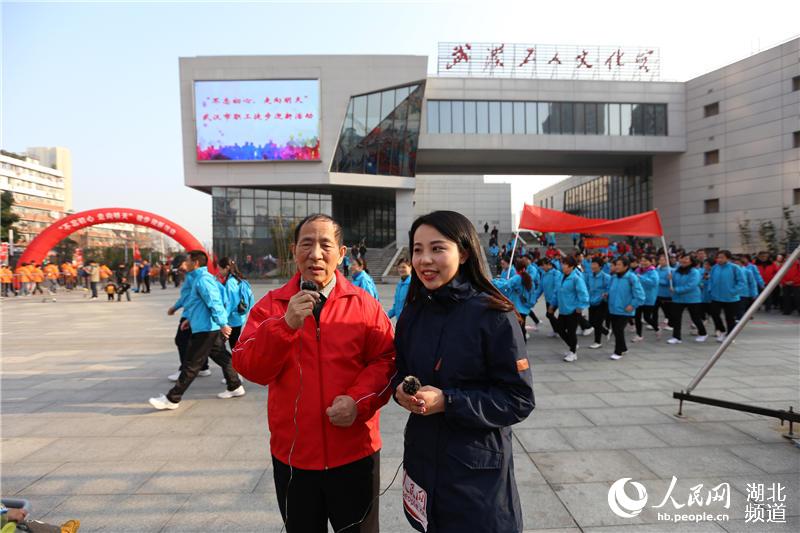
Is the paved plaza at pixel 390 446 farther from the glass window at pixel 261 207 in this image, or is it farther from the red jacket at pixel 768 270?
the glass window at pixel 261 207

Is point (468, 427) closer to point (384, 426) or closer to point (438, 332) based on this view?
point (438, 332)

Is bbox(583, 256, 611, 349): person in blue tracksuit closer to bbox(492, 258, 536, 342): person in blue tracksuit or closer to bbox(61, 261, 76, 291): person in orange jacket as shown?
bbox(492, 258, 536, 342): person in blue tracksuit

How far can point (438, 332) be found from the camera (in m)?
1.62

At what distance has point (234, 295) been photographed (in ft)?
19.7

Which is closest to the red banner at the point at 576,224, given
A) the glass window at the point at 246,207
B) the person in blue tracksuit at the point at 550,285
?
the person in blue tracksuit at the point at 550,285

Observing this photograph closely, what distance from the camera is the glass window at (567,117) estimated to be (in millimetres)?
31906

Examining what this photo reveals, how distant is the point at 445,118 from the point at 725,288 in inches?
1041

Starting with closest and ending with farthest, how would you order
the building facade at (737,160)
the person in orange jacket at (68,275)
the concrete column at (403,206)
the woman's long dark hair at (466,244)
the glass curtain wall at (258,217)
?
1. the woman's long dark hair at (466,244)
2. the person in orange jacket at (68,275)
3. the building facade at (737,160)
4. the glass curtain wall at (258,217)
5. the concrete column at (403,206)

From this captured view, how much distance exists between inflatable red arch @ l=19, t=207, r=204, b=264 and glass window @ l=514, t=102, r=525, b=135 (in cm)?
2415

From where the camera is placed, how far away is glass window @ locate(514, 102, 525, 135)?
1259 inches

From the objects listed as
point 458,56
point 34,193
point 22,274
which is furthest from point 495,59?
point 34,193

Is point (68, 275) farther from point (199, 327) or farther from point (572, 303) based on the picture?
point (572, 303)

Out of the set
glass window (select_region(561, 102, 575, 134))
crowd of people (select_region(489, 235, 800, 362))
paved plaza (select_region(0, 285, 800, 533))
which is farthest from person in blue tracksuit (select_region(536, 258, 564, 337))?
glass window (select_region(561, 102, 575, 134))

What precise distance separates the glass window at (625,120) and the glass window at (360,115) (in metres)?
19.7
